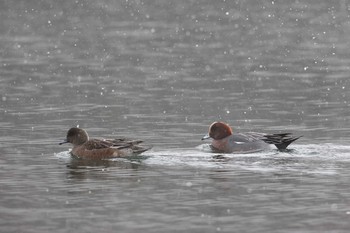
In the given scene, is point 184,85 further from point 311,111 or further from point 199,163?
point 199,163

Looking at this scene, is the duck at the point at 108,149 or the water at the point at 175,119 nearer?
the water at the point at 175,119

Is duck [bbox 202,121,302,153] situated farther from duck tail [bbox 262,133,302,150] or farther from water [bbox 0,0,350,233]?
water [bbox 0,0,350,233]

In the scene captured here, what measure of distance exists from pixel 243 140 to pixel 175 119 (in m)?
4.59

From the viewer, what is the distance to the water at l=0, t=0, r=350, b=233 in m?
14.8

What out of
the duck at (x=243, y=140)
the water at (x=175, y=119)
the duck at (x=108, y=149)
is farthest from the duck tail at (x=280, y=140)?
the duck at (x=108, y=149)

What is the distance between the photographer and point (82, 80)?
3322cm

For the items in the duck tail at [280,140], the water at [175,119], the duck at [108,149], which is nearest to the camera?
the water at [175,119]

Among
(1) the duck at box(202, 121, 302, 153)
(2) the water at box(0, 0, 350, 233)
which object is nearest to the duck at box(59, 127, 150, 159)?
(2) the water at box(0, 0, 350, 233)

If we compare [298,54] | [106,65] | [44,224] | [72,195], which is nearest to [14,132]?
[72,195]

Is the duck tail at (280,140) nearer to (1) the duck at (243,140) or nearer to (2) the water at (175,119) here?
(1) the duck at (243,140)

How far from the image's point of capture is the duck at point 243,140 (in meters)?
20.2

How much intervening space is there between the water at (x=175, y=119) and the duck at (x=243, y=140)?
0.27 meters

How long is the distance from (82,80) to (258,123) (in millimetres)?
10042

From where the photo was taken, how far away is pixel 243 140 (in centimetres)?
2059
